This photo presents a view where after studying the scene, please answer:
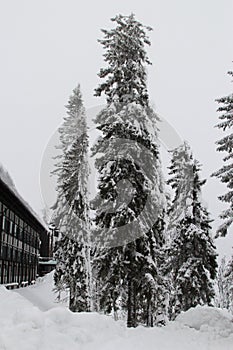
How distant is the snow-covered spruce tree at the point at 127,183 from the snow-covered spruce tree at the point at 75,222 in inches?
252

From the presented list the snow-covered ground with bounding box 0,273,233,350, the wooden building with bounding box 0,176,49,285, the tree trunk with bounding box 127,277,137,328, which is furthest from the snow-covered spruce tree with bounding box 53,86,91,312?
the snow-covered ground with bounding box 0,273,233,350

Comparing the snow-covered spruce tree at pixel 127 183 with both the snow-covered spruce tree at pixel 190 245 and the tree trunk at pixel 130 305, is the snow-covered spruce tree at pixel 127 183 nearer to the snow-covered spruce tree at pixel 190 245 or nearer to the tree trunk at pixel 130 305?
the tree trunk at pixel 130 305

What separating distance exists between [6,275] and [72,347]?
2735 centimetres

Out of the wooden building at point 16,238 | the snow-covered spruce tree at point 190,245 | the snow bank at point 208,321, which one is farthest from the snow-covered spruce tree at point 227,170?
the wooden building at point 16,238

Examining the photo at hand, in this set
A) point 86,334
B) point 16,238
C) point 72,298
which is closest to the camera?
point 86,334

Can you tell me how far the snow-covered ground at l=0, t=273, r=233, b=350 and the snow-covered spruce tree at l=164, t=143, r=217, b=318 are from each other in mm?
10555

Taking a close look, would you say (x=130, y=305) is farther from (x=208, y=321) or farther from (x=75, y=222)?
(x=75, y=222)

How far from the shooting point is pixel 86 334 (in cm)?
959

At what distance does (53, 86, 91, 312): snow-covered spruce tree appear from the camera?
23.7 metres

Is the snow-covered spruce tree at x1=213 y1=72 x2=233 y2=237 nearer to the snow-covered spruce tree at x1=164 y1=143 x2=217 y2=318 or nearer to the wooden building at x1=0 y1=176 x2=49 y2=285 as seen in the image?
Result: the snow-covered spruce tree at x1=164 y1=143 x2=217 y2=318

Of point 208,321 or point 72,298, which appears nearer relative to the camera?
point 208,321

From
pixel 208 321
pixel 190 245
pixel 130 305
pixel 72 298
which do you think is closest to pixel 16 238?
pixel 72 298

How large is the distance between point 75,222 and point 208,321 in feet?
41.2

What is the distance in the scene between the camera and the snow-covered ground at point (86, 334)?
871 cm
